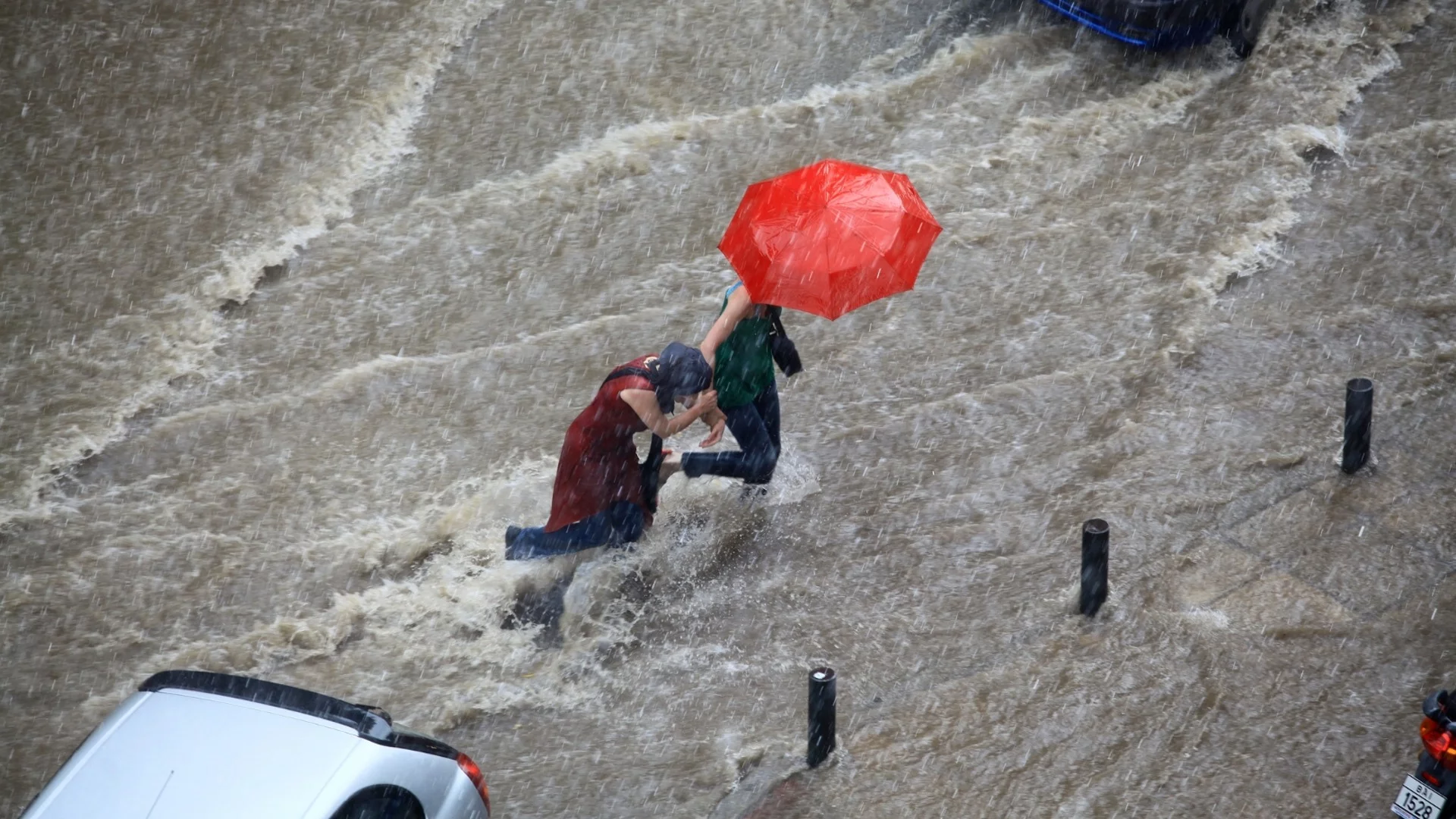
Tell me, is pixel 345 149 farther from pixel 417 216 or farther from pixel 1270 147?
pixel 1270 147

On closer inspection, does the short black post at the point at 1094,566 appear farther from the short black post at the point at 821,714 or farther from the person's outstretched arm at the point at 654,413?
the person's outstretched arm at the point at 654,413

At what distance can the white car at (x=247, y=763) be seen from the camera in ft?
13.8

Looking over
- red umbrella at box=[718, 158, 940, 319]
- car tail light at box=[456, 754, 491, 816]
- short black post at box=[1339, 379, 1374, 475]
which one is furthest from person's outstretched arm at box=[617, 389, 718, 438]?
short black post at box=[1339, 379, 1374, 475]

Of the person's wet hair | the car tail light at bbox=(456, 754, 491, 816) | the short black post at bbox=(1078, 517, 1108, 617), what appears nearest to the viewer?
the car tail light at bbox=(456, 754, 491, 816)

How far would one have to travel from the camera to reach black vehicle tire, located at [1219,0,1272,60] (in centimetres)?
1134

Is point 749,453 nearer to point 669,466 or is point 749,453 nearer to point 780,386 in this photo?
point 669,466

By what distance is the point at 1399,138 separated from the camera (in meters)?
10.5

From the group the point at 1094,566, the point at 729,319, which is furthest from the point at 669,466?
the point at 1094,566

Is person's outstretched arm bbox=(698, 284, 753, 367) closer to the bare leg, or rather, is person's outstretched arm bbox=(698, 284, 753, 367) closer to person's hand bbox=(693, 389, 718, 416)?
person's hand bbox=(693, 389, 718, 416)

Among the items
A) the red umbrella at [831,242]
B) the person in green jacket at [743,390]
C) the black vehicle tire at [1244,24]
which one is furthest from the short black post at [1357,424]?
the black vehicle tire at [1244,24]

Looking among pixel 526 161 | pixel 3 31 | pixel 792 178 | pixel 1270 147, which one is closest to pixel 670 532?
pixel 792 178

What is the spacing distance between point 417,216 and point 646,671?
5284mm

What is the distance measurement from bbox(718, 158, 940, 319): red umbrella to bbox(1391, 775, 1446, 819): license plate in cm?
300

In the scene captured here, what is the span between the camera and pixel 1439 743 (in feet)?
14.9
